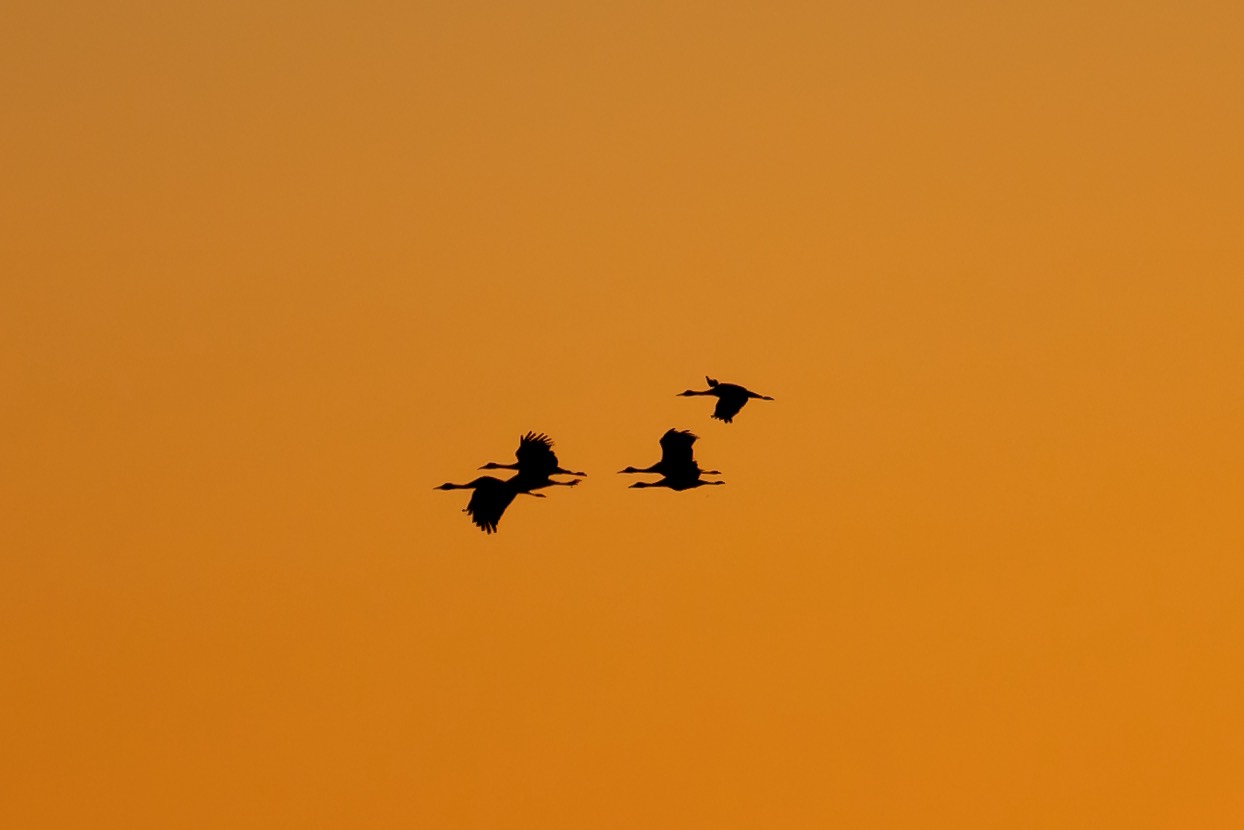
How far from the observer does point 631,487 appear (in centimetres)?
12900

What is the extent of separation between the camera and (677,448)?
125375 millimetres

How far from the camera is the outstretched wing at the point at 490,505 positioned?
12181 centimetres

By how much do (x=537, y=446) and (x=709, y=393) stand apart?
876cm

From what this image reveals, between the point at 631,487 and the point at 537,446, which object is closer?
the point at 537,446

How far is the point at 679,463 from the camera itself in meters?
126

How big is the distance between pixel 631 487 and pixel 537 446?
9442mm

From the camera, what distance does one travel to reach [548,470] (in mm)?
119750

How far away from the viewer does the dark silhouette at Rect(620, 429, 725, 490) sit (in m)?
125

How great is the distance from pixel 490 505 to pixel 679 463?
6.69 metres

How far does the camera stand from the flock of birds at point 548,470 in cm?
12006

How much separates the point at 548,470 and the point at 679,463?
729 cm

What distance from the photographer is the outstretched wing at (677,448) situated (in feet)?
411

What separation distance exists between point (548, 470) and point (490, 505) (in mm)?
3434

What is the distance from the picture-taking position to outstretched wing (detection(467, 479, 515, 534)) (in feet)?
400
